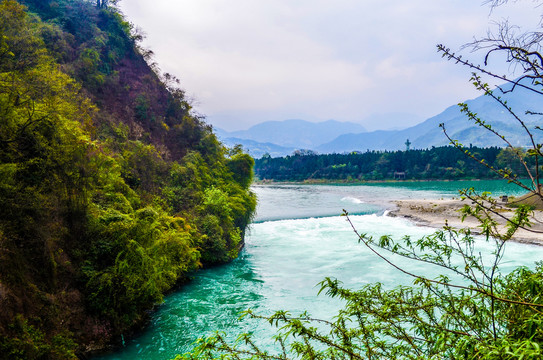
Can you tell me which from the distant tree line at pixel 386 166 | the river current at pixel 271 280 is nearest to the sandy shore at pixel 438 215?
the river current at pixel 271 280

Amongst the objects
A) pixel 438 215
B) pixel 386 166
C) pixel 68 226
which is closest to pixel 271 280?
pixel 68 226

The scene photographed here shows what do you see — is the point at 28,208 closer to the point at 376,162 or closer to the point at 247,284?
the point at 247,284

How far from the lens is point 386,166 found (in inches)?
3410

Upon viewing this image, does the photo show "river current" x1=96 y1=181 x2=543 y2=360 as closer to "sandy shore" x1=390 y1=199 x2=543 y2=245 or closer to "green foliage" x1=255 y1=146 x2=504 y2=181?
"sandy shore" x1=390 y1=199 x2=543 y2=245

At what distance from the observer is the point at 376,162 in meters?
88.8

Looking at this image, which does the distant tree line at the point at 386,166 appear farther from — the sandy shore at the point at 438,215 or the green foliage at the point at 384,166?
the sandy shore at the point at 438,215

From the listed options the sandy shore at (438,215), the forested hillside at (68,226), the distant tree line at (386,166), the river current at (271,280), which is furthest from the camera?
the distant tree line at (386,166)

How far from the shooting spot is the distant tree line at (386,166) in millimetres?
74000

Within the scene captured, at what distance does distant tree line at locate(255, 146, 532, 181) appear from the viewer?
74.0 metres

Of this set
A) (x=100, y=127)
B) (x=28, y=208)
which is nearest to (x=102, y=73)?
(x=100, y=127)

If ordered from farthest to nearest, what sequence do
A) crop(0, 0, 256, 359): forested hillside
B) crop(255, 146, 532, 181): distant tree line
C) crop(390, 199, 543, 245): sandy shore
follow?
crop(255, 146, 532, 181): distant tree line
crop(390, 199, 543, 245): sandy shore
crop(0, 0, 256, 359): forested hillside

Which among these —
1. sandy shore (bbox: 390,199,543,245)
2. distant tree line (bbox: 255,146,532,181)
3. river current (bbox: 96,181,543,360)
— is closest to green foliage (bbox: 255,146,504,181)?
distant tree line (bbox: 255,146,532,181)

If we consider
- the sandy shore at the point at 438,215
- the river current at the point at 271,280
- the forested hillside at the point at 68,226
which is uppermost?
the forested hillside at the point at 68,226

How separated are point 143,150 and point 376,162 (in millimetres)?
80908
